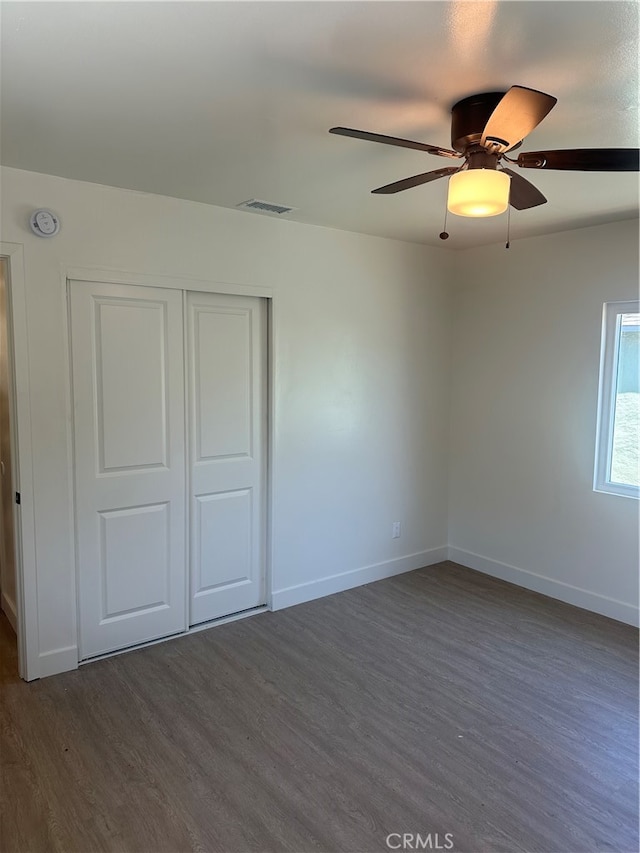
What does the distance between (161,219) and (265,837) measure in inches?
113

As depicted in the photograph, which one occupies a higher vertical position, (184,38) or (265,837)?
(184,38)

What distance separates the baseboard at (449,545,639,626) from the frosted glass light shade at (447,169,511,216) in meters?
2.92

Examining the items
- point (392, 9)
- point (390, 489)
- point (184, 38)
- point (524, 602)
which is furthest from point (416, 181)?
point (524, 602)

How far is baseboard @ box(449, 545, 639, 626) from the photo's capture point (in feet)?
12.1

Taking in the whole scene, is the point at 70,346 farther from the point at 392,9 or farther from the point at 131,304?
the point at 392,9

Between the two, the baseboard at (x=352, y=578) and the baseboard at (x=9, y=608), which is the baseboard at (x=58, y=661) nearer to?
the baseboard at (x=9, y=608)

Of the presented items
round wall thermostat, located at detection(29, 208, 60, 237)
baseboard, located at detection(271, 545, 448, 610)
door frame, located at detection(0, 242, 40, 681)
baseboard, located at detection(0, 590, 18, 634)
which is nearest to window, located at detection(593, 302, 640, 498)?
baseboard, located at detection(271, 545, 448, 610)

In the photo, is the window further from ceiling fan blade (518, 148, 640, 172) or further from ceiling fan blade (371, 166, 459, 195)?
ceiling fan blade (371, 166, 459, 195)

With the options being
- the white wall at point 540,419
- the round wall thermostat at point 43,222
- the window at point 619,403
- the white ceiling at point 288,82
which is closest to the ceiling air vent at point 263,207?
the white ceiling at point 288,82

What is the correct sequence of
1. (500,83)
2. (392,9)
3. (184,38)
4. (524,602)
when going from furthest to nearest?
(524,602) < (500,83) < (184,38) < (392,9)

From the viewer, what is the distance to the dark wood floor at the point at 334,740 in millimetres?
2051

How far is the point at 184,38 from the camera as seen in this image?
5.16 ft

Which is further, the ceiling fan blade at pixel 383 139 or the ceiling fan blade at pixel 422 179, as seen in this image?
the ceiling fan blade at pixel 422 179

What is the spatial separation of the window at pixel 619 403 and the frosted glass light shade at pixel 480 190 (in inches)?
85.7
